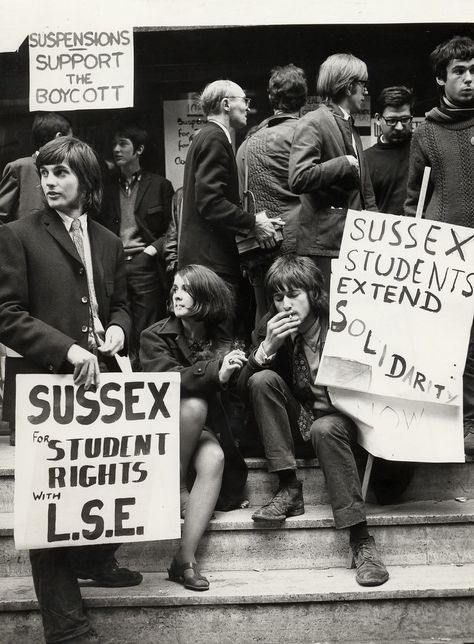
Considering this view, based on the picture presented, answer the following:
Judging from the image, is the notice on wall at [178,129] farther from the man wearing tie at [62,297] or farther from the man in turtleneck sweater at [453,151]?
the man wearing tie at [62,297]

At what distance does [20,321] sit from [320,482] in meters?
1.82

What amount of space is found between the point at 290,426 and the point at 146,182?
2.36 m

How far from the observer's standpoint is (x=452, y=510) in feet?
15.6

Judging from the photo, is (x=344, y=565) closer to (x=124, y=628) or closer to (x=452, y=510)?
(x=452, y=510)

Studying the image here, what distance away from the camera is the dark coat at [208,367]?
4.62 meters

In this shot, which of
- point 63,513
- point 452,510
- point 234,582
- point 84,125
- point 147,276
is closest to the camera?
point 63,513

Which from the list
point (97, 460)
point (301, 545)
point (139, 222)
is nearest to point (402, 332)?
point (301, 545)

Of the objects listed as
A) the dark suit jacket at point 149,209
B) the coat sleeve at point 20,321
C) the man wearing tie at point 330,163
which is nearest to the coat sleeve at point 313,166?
the man wearing tie at point 330,163

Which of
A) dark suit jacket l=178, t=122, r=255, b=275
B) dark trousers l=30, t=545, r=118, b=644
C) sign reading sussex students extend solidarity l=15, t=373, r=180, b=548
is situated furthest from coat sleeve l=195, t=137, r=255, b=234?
dark trousers l=30, t=545, r=118, b=644

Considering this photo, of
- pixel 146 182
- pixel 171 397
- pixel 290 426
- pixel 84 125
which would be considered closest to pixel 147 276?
pixel 146 182

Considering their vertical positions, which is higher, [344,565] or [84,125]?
[84,125]

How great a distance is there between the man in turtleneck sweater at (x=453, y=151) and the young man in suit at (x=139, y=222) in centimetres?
186

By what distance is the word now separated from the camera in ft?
13.0

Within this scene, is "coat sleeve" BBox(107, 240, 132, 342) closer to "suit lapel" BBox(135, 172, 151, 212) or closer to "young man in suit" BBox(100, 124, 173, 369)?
"young man in suit" BBox(100, 124, 173, 369)
